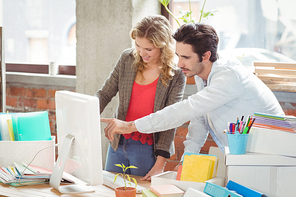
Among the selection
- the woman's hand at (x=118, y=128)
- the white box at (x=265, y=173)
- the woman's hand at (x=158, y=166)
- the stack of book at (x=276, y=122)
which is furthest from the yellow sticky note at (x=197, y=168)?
the woman's hand at (x=158, y=166)

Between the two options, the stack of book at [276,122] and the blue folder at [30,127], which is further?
the blue folder at [30,127]

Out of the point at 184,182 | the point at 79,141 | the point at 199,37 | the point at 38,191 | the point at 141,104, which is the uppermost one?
the point at 199,37

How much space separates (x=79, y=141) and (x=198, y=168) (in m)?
0.45

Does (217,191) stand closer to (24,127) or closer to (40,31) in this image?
(24,127)

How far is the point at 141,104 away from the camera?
1.76 metres

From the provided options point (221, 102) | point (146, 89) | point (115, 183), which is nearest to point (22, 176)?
point (115, 183)

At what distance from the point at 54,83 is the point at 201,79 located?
1.75 m

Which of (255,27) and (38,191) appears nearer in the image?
(38,191)

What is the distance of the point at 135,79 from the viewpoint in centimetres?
180

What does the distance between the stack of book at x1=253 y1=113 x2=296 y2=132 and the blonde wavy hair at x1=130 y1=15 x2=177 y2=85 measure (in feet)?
2.16

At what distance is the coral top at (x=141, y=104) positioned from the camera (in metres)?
1.72

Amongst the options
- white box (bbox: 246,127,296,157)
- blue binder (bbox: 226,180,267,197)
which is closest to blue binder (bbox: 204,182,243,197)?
blue binder (bbox: 226,180,267,197)

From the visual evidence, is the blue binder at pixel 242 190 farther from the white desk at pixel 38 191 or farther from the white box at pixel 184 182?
the white desk at pixel 38 191

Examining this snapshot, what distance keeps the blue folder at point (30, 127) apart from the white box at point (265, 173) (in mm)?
910
